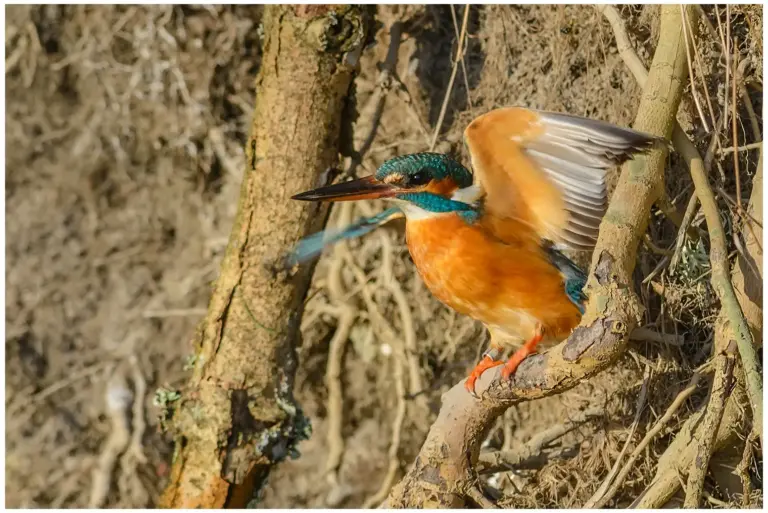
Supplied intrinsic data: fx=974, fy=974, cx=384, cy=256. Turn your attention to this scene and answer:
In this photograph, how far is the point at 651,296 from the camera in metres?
2.34

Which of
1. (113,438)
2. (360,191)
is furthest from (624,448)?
(113,438)

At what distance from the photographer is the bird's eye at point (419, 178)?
199cm

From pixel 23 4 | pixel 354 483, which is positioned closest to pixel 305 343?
pixel 354 483

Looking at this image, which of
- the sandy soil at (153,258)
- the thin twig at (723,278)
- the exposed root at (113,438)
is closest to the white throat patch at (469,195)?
the thin twig at (723,278)

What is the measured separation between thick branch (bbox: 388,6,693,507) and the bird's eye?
0.40m

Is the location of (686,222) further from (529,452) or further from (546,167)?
(529,452)

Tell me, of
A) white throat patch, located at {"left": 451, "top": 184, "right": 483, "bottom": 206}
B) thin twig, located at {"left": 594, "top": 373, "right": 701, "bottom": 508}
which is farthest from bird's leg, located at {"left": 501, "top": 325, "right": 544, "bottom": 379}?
thin twig, located at {"left": 594, "top": 373, "right": 701, "bottom": 508}

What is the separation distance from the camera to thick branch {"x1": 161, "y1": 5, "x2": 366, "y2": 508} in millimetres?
2480

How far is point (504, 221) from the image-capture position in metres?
2.00

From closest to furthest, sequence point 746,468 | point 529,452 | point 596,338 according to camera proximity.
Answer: point 596,338
point 746,468
point 529,452

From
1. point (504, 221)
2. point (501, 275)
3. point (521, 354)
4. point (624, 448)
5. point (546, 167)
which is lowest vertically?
point (624, 448)

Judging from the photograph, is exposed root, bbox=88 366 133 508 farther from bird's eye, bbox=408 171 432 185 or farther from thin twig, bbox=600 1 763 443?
thin twig, bbox=600 1 763 443

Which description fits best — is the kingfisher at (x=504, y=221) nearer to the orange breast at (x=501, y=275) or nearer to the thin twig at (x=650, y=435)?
the orange breast at (x=501, y=275)

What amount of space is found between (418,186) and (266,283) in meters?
0.70
